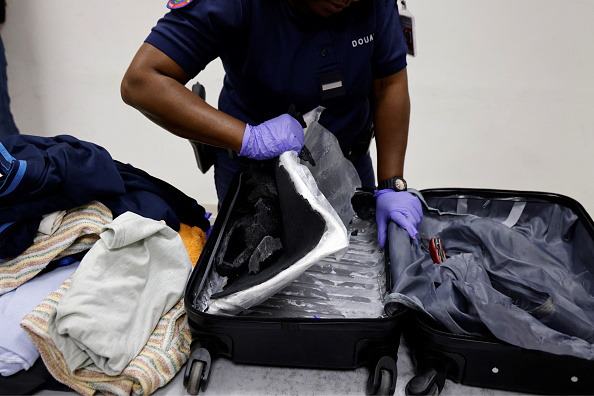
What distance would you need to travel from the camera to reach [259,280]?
731 mm

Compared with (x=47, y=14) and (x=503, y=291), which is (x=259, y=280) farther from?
(x=47, y=14)

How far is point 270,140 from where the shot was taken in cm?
93

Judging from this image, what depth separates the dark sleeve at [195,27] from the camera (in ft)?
2.95

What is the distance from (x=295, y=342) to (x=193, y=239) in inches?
14.4

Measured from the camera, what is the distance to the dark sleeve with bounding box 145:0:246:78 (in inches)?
35.4

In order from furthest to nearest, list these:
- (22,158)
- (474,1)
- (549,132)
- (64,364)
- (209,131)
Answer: (549,132), (474,1), (209,131), (22,158), (64,364)

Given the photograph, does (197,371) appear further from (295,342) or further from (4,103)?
(4,103)

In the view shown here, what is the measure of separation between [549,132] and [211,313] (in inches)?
75.0

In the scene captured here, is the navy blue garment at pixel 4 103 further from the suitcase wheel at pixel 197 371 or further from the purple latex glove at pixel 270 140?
the suitcase wheel at pixel 197 371

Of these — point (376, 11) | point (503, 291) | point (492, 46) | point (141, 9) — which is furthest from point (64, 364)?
point (492, 46)

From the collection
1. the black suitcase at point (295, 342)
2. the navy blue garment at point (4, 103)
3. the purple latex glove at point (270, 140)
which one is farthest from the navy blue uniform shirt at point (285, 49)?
the navy blue garment at point (4, 103)

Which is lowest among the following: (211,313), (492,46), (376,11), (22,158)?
(211,313)

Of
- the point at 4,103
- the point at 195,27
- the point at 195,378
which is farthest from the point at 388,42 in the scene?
the point at 4,103

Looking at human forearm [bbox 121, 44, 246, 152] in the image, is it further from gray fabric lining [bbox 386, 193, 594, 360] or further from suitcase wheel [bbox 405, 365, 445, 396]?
A: suitcase wheel [bbox 405, 365, 445, 396]
